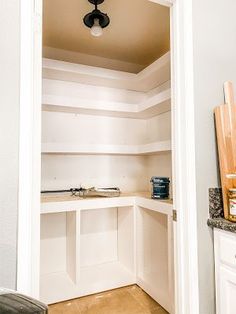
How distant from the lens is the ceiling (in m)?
1.76

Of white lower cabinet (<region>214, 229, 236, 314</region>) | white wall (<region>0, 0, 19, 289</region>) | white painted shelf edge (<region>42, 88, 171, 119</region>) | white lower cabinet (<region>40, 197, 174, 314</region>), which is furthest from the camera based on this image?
white painted shelf edge (<region>42, 88, 171, 119</region>)

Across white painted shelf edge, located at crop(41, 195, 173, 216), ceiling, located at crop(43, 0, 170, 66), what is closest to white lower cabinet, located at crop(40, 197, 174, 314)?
white painted shelf edge, located at crop(41, 195, 173, 216)

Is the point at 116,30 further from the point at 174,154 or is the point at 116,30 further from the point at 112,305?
the point at 112,305

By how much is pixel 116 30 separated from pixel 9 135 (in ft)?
5.56

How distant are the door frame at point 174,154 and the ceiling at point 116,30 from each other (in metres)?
0.73

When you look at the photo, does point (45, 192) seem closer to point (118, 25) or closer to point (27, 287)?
point (27, 287)

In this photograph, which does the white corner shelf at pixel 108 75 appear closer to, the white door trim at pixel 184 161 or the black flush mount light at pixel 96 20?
the black flush mount light at pixel 96 20

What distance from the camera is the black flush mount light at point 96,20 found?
172 centimetres

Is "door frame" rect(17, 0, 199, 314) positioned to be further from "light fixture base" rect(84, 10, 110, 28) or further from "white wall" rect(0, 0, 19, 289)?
"light fixture base" rect(84, 10, 110, 28)

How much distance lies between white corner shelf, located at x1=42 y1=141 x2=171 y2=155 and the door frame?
83cm

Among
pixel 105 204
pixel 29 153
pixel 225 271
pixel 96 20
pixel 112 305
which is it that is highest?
pixel 96 20

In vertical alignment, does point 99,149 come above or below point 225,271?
above

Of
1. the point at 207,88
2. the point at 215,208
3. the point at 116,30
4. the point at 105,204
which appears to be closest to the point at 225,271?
the point at 215,208

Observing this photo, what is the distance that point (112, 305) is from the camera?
1.86 meters
